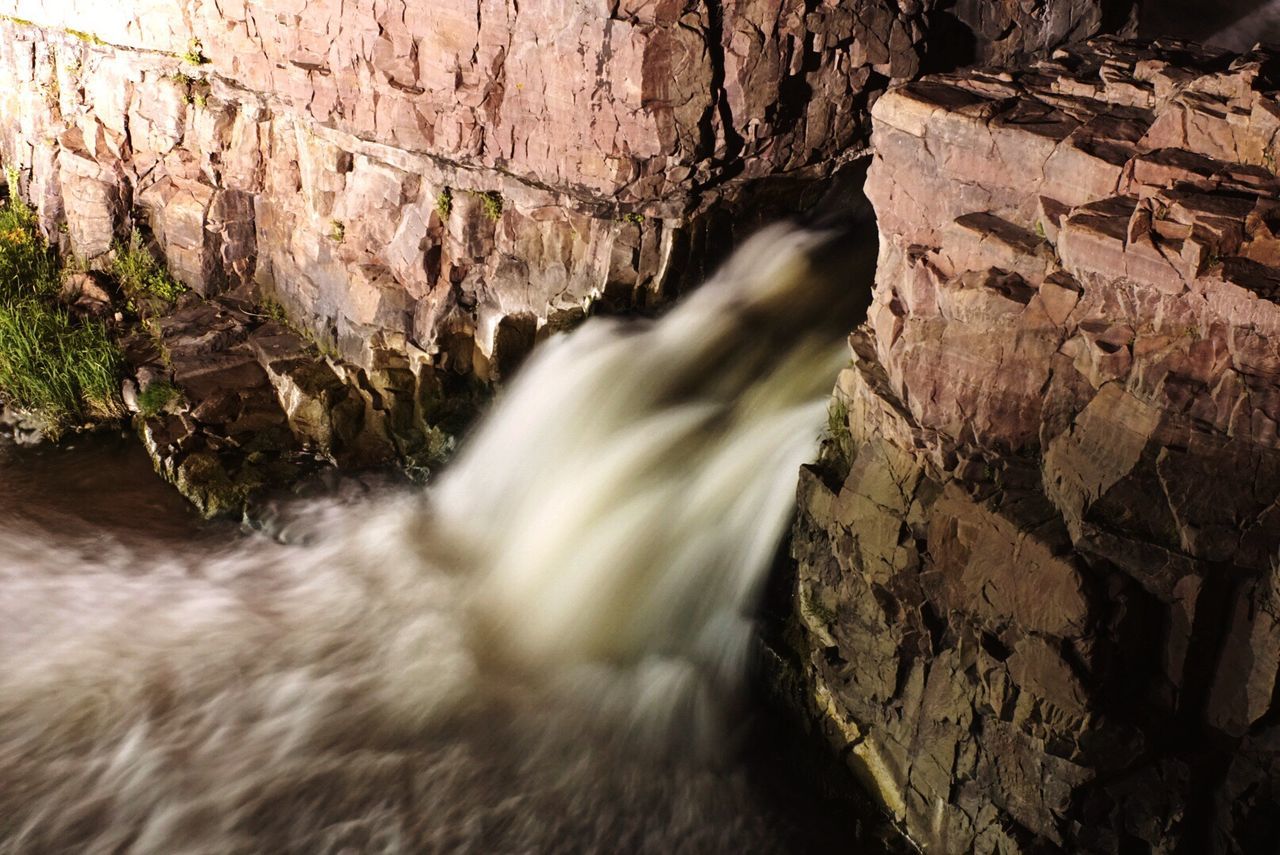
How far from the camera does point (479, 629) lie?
18.8ft

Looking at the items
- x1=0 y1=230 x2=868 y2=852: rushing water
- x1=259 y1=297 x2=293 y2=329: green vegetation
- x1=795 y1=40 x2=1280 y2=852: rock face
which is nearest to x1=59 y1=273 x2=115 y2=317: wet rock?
x1=259 y1=297 x2=293 y2=329: green vegetation

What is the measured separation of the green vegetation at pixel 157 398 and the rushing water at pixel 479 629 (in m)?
0.53

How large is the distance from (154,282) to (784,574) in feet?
19.1

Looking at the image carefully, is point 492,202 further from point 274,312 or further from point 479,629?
point 479,629

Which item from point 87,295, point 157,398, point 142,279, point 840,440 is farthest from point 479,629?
point 87,295

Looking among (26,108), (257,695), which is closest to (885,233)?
(257,695)

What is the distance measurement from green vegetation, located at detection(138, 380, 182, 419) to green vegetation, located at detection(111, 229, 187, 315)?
3.89 ft

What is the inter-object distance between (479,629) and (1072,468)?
3193 millimetres

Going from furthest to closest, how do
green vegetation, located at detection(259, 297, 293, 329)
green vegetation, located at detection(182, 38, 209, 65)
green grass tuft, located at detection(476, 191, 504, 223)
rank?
green vegetation, located at detection(259, 297, 293, 329) → green vegetation, located at detection(182, 38, 209, 65) → green grass tuft, located at detection(476, 191, 504, 223)

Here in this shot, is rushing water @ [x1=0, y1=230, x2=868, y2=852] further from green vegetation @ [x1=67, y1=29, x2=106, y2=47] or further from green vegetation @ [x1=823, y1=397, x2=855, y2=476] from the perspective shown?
green vegetation @ [x1=67, y1=29, x2=106, y2=47]

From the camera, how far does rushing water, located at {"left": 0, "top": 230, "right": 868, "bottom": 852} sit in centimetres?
478

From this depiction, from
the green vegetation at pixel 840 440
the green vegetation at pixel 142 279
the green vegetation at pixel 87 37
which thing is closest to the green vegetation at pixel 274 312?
the green vegetation at pixel 142 279

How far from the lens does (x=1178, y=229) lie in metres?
3.52

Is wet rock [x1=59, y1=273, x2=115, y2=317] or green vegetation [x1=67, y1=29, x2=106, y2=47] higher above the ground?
green vegetation [x1=67, y1=29, x2=106, y2=47]
